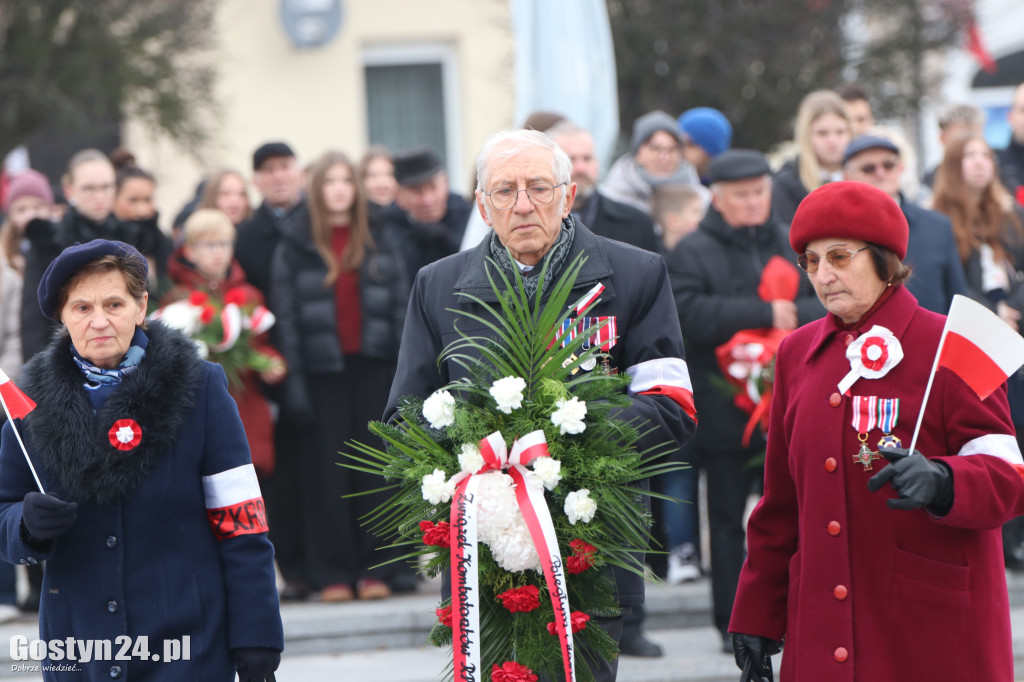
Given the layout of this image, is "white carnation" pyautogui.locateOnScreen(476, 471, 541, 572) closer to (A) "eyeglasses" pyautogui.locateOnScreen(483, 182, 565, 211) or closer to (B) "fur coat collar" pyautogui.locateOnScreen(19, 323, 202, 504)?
(A) "eyeglasses" pyautogui.locateOnScreen(483, 182, 565, 211)

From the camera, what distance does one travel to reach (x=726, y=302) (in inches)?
261

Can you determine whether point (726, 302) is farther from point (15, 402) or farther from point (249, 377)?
point (15, 402)

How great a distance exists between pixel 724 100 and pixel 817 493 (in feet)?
28.2

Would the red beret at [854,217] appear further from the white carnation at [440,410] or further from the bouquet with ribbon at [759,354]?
the bouquet with ribbon at [759,354]

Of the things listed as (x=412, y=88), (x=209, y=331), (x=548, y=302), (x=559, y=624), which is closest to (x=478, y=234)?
(x=209, y=331)

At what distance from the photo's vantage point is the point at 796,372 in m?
3.90

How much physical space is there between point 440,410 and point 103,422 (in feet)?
3.31

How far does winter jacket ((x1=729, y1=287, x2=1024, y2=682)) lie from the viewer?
3.56m

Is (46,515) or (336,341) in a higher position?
(336,341)

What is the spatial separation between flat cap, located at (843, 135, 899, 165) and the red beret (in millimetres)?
2950

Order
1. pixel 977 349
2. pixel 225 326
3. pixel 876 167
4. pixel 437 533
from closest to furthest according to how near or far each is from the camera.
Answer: pixel 977 349, pixel 437 533, pixel 876 167, pixel 225 326

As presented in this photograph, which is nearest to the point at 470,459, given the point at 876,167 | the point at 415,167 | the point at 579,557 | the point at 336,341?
the point at 579,557

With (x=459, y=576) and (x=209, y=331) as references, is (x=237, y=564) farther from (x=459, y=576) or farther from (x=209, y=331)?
(x=209, y=331)

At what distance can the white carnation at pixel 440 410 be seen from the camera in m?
3.64
